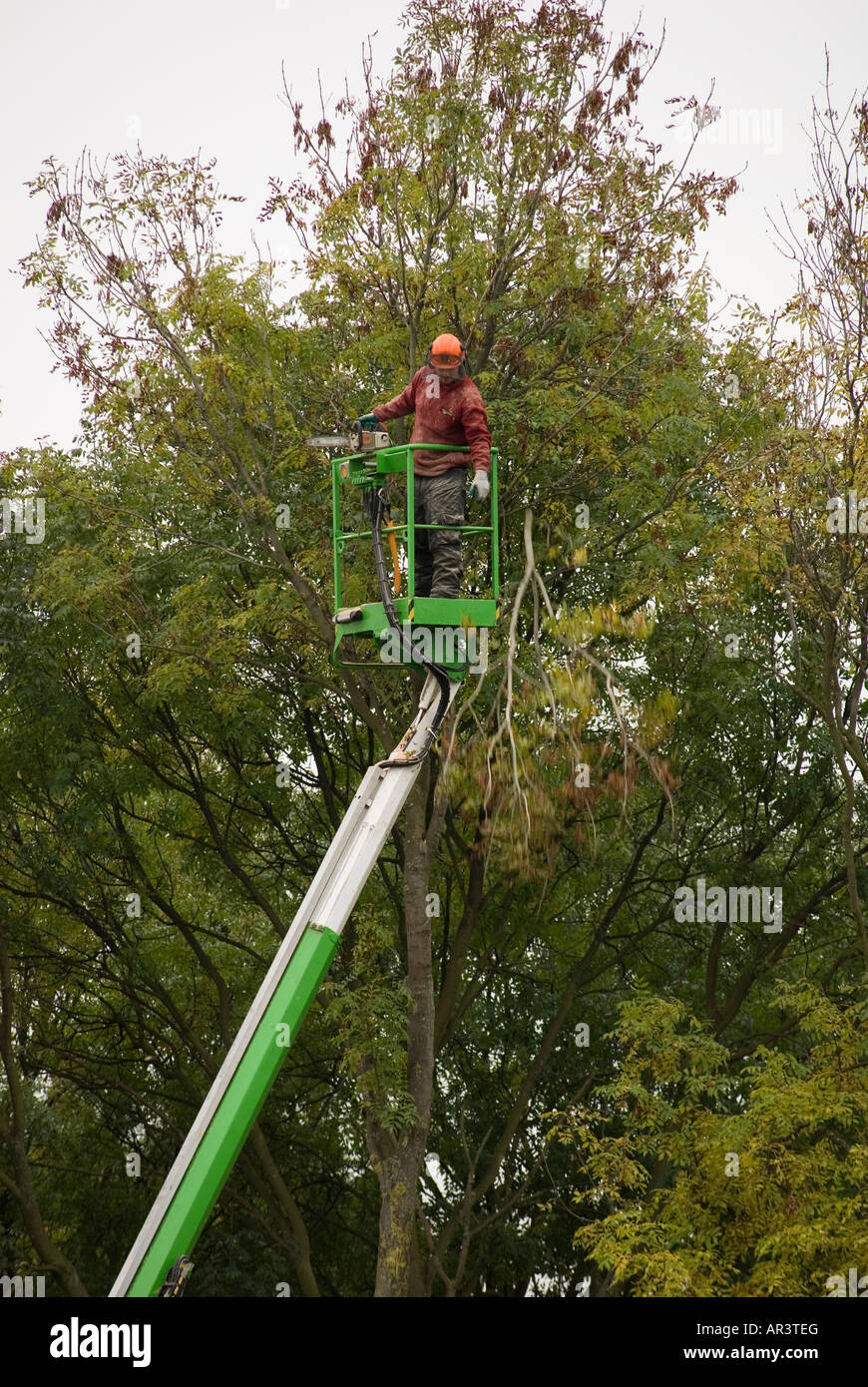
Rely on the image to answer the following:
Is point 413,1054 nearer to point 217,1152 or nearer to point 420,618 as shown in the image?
point 420,618

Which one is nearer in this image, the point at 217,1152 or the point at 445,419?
the point at 217,1152

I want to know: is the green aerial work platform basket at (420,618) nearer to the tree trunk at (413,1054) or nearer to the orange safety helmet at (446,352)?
the orange safety helmet at (446,352)

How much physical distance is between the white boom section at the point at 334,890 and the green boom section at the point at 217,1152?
0.07 meters

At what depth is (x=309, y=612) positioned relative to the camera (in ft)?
47.8

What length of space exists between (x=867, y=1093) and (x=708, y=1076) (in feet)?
4.93

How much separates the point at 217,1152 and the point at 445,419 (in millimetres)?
5004

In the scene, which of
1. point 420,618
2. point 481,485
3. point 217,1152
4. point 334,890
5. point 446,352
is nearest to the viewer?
point 217,1152

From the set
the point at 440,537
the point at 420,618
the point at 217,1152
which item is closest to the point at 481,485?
the point at 440,537

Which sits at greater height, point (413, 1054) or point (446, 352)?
point (446, 352)

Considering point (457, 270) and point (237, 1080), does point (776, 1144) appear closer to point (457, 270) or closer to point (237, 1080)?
point (237, 1080)

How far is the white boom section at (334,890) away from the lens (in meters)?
7.81

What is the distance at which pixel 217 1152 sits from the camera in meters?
7.65

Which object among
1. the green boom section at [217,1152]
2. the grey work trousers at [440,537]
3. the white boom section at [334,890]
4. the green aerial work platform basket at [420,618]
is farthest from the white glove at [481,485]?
the green boom section at [217,1152]
